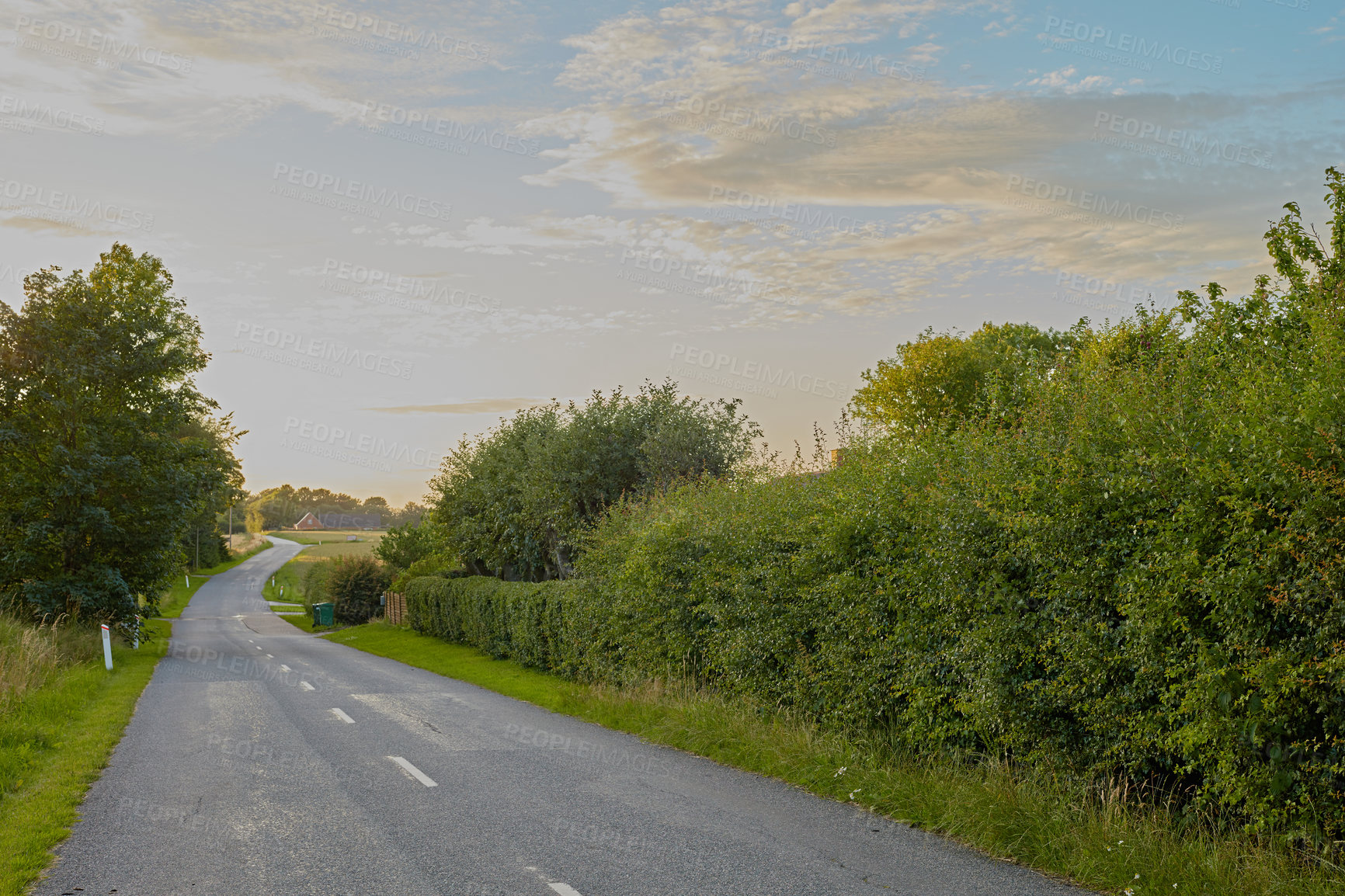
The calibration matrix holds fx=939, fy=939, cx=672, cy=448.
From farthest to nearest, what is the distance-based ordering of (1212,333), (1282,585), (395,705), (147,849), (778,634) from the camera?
(395,705) → (778,634) → (1212,333) → (147,849) → (1282,585)

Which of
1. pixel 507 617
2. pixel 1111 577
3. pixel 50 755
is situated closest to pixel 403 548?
pixel 507 617

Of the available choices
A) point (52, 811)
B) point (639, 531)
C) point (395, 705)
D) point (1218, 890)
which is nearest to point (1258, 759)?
point (1218, 890)

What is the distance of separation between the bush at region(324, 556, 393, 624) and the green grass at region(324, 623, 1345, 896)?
41.4 metres

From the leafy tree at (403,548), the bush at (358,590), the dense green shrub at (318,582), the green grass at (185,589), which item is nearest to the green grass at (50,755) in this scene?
the green grass at (185,589)

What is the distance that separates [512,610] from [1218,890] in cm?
2102

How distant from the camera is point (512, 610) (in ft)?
83.4

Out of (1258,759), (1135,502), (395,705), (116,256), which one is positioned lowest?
(395,705)

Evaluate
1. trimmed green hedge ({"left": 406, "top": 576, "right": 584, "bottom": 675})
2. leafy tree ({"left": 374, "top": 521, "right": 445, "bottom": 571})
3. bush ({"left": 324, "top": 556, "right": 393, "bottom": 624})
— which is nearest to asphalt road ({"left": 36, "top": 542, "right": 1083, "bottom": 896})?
trimmed green hedge ({"left": 406, "top": 576, "right": 584, "bottom": 675})

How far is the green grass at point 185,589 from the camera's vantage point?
5850 cm

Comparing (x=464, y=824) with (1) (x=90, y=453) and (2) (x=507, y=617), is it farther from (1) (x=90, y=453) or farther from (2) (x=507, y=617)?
(1) (x=90, y=453)

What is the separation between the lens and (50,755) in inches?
464

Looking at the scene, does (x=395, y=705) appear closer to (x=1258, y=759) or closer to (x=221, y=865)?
(x=221, y=865)

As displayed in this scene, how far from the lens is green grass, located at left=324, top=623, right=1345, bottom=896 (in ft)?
20.0

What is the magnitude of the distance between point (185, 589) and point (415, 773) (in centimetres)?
7573
